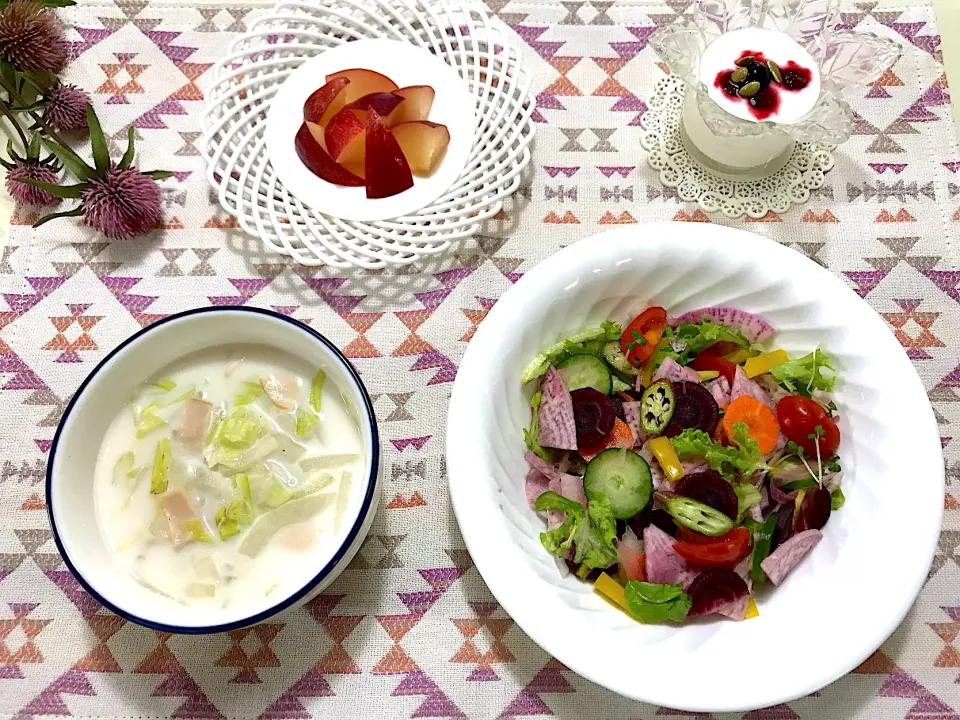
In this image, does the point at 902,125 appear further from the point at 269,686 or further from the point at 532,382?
the point at 269,686

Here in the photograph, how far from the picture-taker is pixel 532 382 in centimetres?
91

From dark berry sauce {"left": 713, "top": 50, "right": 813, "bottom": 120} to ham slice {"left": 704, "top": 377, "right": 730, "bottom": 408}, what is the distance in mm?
414

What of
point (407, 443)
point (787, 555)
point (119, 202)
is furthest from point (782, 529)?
point (119, 202)

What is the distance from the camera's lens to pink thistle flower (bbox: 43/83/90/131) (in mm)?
1118

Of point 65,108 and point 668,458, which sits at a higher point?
point 65,108

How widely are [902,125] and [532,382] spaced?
30.2 inches

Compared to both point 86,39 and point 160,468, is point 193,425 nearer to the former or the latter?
point 160,468

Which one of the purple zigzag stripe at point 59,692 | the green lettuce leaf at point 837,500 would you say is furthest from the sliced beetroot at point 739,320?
the purple zigzag stripe at point 59,692

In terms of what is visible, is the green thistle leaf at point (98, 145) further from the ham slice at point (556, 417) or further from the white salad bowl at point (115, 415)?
the ham slice at point (556, 417)

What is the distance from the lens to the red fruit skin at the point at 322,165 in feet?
3.46

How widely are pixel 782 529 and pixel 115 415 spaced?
0.81 meters

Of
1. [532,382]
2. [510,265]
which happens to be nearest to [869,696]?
[532,382]

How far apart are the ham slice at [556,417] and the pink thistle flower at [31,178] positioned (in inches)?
32.2

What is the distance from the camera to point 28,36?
1104mm
